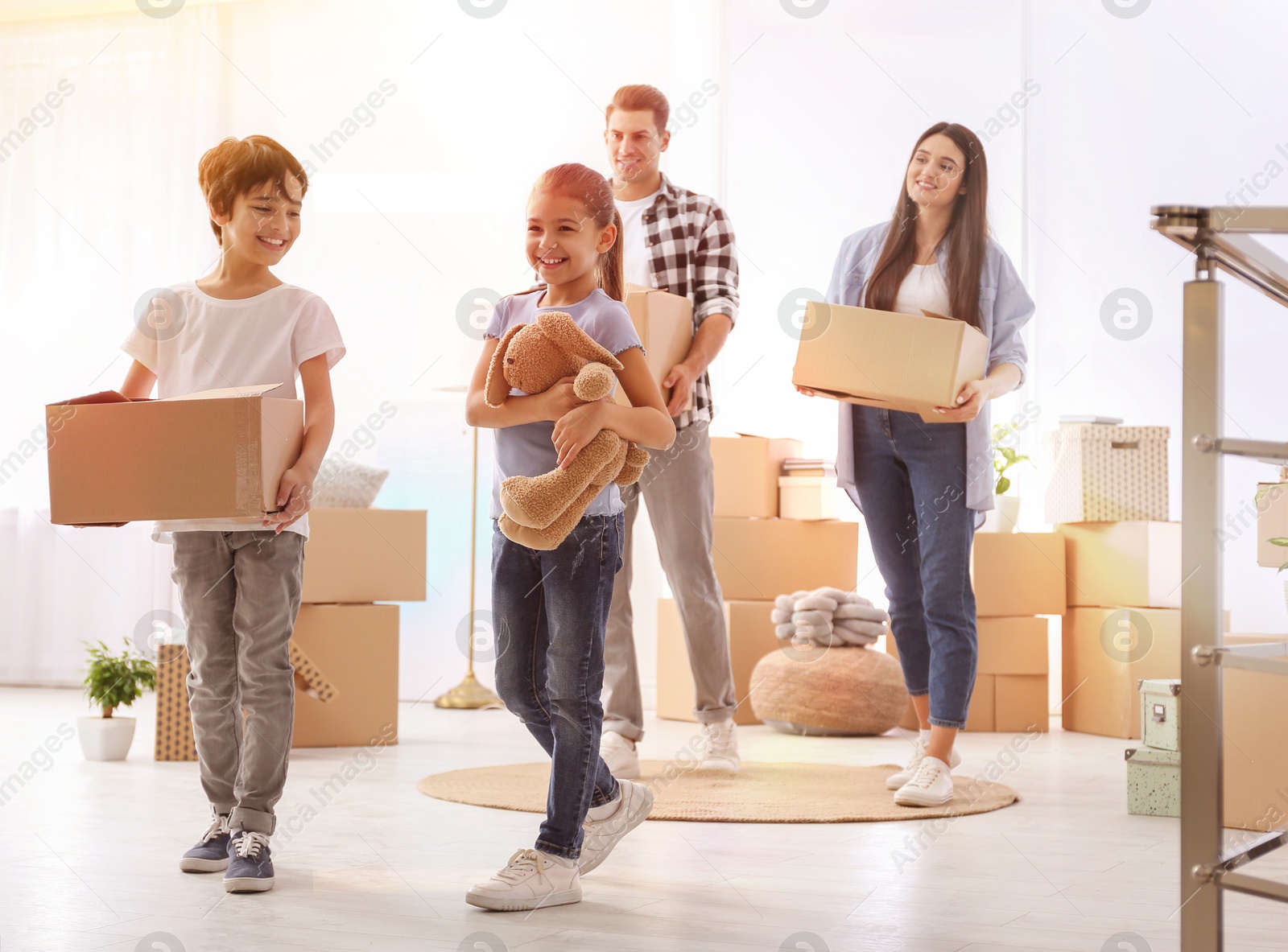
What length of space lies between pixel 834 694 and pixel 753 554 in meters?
0.55

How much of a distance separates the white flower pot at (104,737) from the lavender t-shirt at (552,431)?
1.59m

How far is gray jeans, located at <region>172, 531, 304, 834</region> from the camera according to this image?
1691 millimetres

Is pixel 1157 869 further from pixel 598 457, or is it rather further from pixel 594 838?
pixel 598 457

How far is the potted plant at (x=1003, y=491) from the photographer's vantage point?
3672 mm

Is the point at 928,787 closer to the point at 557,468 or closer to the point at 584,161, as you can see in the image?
the point at 557,468

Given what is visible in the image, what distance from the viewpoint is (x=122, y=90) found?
4.61 metres

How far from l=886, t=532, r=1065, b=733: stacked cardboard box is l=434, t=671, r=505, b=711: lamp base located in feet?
4.17

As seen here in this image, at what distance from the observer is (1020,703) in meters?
3.54

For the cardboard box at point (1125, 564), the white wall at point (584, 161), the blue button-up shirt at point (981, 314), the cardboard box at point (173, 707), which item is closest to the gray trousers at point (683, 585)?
the blue button-up shirt at point (981, 314)

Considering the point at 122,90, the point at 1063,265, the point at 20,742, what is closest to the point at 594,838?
the point at 20,742

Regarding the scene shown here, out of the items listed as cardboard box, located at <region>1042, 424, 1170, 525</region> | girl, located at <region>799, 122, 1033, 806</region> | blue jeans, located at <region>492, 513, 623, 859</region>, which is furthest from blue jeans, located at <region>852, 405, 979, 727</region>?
cardboard box, located at <region>1042, 424, 1170, 525</region>

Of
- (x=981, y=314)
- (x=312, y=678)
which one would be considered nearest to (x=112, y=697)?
(x=312, y=678)

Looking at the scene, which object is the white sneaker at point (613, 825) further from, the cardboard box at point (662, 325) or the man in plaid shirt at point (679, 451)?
the cardboard box at point (662, 325)

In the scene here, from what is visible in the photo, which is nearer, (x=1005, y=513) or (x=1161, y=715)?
(x=1161, y=715)
